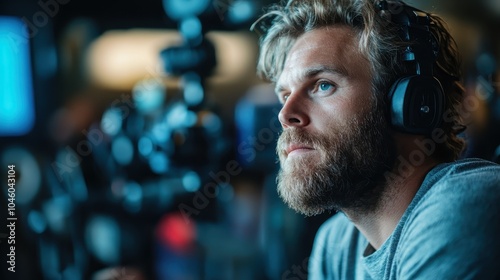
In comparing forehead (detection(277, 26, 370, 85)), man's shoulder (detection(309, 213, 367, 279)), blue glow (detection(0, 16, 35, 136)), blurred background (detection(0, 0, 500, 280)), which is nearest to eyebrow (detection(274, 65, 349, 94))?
forehead (detection(277, 26, 370, 85))

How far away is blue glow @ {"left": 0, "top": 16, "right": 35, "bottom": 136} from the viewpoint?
1.17 meters

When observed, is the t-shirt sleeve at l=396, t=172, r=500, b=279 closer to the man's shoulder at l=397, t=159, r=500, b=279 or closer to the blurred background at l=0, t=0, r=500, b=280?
the man's shoulder at l=397, t=159, r=500, b=279

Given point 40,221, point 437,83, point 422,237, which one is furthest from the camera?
point 40,221

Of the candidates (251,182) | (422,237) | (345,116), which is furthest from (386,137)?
(251,182)

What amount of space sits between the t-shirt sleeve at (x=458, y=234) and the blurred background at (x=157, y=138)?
0.62 meters

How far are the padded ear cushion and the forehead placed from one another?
9 centimetres

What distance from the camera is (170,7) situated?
1242 mm

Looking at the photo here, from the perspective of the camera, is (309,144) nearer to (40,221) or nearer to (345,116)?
(345,116)

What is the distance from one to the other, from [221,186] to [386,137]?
0.54 meters

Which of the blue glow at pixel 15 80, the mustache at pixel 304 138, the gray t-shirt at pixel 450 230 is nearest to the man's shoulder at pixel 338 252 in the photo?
the gray t-shirt at pixel 450 230

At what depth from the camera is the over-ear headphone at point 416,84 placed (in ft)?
2.44

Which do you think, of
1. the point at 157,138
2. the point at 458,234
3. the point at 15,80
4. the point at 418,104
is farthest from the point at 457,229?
the point at 15,80

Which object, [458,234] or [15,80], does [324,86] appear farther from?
[15,80]

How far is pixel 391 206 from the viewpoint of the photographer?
2.67ft
